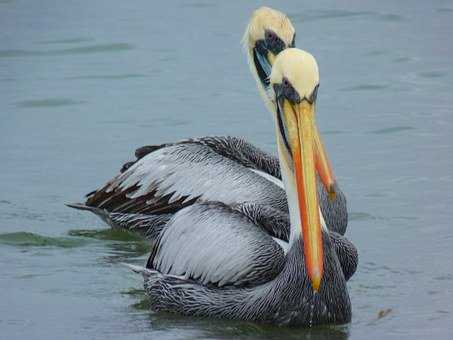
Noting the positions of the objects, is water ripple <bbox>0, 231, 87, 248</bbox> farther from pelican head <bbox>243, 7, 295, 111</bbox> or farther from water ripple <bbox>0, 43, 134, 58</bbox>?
water ripple <bbox>0, 43, 134, 58</bbox>

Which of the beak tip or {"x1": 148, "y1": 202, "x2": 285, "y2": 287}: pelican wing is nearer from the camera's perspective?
the beak tip

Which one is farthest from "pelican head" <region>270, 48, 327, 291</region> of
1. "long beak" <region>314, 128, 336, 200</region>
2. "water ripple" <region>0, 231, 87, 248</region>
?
"water ripple" <region>0, 231, 87, 248</region>

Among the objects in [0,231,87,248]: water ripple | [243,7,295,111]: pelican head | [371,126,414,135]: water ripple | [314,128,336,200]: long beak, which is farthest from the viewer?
[371,126,414,135]: water ripple

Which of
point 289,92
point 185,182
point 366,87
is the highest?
point 289,92

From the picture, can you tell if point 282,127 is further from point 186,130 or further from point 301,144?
point 186,130

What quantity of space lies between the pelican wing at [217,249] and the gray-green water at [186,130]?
21 centimetres

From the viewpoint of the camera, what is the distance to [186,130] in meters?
9.98

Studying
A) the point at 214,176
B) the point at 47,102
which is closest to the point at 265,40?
the point at 214,176

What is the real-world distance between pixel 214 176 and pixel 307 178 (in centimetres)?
170

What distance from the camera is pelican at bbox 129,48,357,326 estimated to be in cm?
614

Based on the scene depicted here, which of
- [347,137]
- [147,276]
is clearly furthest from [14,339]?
[347,137]

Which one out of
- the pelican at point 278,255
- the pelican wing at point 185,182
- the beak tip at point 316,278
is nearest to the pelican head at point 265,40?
the pelican wing at point 185,182

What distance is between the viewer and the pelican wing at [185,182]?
7.60 metres

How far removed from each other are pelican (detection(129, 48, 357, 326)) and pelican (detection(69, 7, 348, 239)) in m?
0.72
